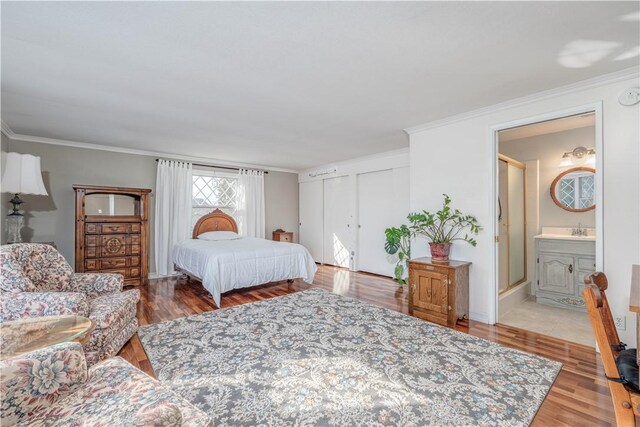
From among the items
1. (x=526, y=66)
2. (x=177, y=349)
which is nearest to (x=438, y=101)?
(x=526, y=66)

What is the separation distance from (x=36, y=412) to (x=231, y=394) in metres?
1.00

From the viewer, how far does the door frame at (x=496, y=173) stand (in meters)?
2.33

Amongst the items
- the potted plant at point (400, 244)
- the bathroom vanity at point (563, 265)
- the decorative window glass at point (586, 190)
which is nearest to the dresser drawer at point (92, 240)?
the potted plant at point (400, 244)

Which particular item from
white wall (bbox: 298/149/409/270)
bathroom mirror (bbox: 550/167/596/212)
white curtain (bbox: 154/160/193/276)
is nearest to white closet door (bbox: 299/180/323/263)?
white wall (bbox: 298/149/409/270)

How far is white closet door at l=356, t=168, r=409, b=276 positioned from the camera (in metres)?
4.94

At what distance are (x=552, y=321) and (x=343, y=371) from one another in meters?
2.55

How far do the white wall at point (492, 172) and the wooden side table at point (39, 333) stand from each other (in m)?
3.30

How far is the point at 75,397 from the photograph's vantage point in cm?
109

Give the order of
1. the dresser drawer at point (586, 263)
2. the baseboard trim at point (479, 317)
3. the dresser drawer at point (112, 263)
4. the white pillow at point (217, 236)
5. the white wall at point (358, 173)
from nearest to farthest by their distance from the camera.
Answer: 1. the baseboard trim at point (479, 317)
2. the dresser drawer at point (586, 263)
3. the dresser drawer at point (112, 263)
4. the white wall at point (358, 173)
5. the white pillow at point (217, 236)

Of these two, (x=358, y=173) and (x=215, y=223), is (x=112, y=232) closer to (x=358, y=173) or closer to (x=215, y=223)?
(x=215, y=223)

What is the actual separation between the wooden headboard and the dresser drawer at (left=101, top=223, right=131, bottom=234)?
1.14 metres

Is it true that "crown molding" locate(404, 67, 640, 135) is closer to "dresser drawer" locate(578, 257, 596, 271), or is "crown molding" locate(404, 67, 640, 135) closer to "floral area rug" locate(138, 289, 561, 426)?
"dresser drawer" locate(578, 257, 596, 271)

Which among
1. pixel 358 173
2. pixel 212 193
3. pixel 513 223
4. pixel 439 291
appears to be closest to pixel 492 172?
pixel 513 223

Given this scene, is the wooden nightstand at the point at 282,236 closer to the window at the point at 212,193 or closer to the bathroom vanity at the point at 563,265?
the window at the point at 212,193
